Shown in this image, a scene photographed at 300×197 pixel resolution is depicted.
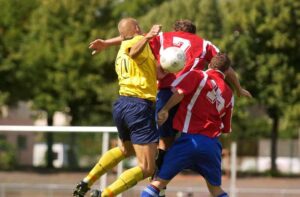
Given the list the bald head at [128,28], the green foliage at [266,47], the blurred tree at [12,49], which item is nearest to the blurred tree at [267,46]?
the green foliage at [266,47]

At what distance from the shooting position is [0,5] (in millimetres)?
49156

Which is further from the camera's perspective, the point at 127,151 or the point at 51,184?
the point at 51,184

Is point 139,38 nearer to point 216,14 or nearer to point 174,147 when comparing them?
point 174,147

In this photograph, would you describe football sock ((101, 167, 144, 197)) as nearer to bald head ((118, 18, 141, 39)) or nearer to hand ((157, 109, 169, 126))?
hand ((157, 109, 169, 126))

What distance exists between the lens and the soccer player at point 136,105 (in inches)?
395

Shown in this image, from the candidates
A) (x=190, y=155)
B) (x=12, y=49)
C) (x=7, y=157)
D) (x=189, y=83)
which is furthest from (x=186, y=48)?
(x=12, y=49)

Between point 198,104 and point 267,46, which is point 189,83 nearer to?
point 198,104

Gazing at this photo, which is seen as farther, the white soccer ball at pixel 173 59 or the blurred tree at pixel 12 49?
the blurred tree at pixel 12 49

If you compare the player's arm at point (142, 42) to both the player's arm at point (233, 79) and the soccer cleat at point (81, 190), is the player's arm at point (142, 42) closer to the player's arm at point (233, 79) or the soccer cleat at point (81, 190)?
the player's arm at point (233, 79)

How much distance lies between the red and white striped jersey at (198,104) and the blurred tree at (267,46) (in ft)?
111

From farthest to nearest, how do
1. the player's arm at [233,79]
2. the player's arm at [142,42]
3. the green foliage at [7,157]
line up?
the green foliage at [7,157] < the player's arm at [233,79] < the player's arm at [142,42]

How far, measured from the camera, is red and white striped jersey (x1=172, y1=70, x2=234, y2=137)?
394 inches

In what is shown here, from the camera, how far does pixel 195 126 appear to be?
1008 centimetres

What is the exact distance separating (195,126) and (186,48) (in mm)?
976
